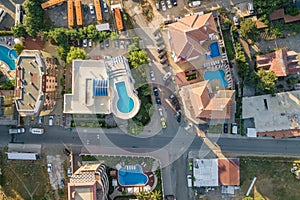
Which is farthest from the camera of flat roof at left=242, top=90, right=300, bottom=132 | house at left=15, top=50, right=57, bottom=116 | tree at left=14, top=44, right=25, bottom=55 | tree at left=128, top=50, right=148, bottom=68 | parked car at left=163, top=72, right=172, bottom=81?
parked car at left=163, top=72, right=172, bottom=81

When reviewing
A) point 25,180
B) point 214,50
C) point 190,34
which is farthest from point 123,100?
point 25,180

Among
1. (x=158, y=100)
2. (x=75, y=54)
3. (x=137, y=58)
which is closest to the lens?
(x=75, y=54)

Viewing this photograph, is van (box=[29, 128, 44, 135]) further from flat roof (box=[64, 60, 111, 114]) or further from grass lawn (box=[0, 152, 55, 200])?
flat roof (box=[64, 60, 111, 114])

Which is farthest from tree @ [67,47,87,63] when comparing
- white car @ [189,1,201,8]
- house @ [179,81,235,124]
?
white car @ [189,1,201,8]

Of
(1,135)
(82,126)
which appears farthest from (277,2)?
(1,135)

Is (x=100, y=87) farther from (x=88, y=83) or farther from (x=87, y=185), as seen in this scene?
(x=87, y=185)

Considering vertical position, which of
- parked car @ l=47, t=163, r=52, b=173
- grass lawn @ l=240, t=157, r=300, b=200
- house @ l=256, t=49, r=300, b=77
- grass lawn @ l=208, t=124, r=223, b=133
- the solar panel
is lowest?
grass lawn @ l=240, t=157, r=300, b=200
